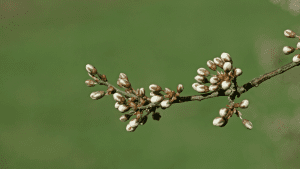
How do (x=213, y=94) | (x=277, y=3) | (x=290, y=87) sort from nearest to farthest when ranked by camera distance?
(x=213, y=94) < (x=290, y=87) < (x=277, y=3)

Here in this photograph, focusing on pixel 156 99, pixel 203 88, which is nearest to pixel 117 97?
pixel 156 99

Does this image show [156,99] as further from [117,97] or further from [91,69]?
[91,69]

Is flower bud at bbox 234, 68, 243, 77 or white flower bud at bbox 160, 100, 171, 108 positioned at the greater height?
flower bud at bbox 234, 68, 243, 77

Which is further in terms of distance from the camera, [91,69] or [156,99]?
[91,69]

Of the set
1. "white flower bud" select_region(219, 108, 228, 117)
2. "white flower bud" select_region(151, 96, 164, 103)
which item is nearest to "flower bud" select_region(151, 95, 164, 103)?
"white flower bud" select_region(151, 96, 164, 103)


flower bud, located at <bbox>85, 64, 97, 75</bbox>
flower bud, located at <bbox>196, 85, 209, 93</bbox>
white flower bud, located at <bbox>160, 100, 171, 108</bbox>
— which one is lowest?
white flower bud, located at <bbox>160, 100, 171, 108</bbox>

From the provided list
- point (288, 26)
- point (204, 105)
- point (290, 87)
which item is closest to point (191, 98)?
point (204, 105)

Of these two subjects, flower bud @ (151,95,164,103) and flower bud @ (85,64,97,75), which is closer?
flower bud @ (151,95,164,103)

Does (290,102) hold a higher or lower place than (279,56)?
lower

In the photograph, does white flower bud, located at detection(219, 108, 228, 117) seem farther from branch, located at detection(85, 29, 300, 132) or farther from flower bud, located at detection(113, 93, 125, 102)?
flower bud, located at detection(113, 93, 125, 102)

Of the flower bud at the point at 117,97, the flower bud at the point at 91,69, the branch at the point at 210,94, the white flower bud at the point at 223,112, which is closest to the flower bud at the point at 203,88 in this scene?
the branch at the point at 210,94

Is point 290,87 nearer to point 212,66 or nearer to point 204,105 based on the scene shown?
point 204,105
